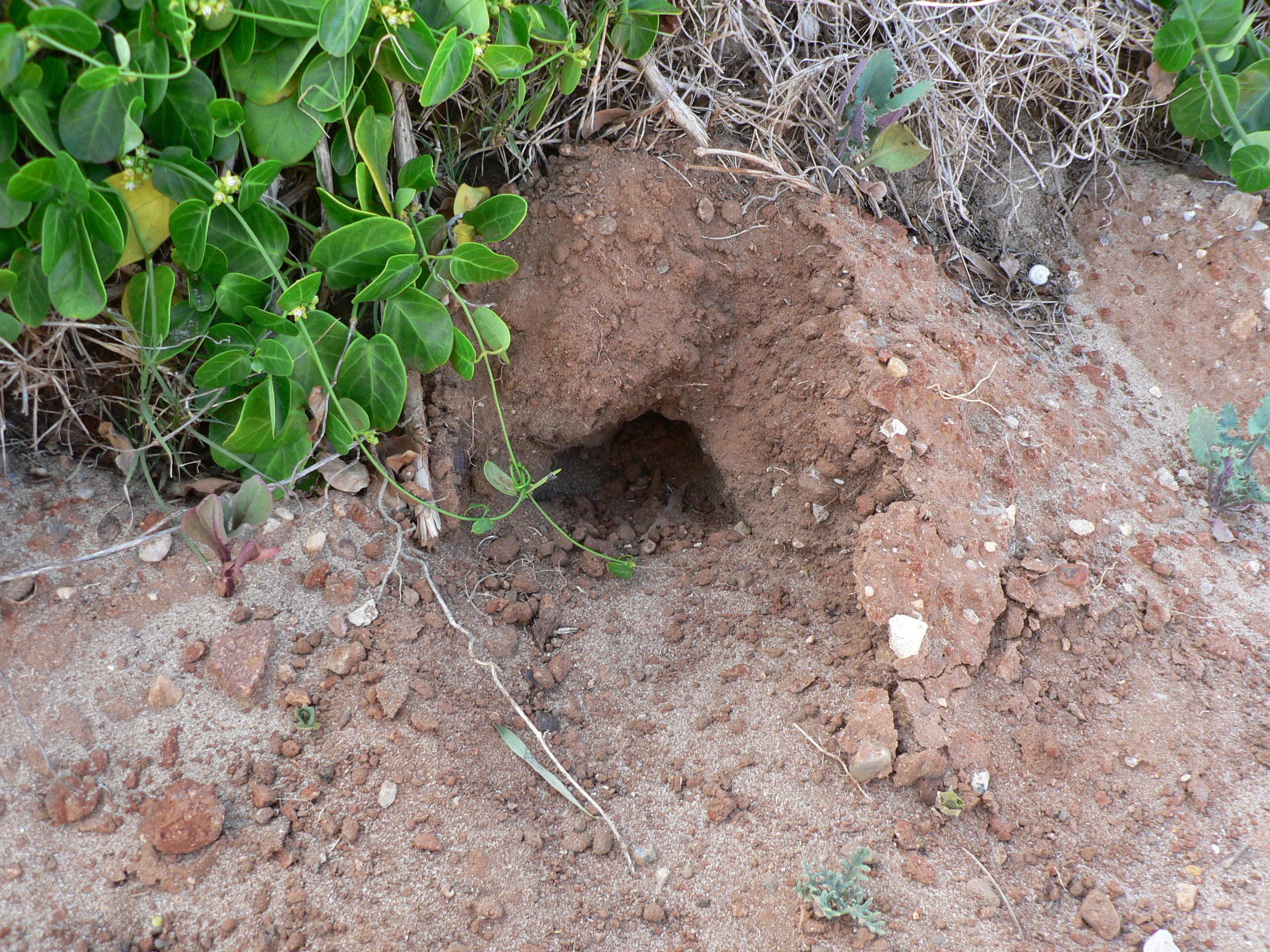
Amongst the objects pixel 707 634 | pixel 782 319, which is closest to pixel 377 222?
pixel 782 319

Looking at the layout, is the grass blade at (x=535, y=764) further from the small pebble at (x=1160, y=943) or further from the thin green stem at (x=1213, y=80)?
the thin green stem at (x=1213, y=80)

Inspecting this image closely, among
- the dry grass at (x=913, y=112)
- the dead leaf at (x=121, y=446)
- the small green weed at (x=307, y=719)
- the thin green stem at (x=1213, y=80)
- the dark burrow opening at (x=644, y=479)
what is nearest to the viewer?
the small green weed at (x=307, y=719)

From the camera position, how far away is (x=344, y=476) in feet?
5.62

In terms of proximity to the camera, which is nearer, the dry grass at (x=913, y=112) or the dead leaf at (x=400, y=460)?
the dead leaf at (x=400, y=460)

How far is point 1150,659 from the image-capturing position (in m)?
1.68

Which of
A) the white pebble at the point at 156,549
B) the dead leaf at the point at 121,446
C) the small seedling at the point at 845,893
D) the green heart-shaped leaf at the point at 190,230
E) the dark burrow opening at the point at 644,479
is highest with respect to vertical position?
the green heart-shaped leaf at the point at 190,230

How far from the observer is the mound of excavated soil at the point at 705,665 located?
4.51 feet

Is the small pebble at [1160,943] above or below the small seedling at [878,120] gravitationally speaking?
below

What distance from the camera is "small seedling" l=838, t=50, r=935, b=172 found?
76.0 inches

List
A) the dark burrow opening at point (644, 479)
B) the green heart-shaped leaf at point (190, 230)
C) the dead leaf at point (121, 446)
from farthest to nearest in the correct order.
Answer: the dark burrow opening at point (644, 479) → the dead leaf at point (121, 446) → the green heart-shaped leaf at point (190, 230)

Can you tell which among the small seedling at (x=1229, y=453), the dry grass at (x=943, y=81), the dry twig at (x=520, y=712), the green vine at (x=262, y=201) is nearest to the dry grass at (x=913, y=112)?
the dry grass at (x=943, y=81)

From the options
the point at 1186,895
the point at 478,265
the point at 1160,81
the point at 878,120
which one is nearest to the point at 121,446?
the point at 478,265

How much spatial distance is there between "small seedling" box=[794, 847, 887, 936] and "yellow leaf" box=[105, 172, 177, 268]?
1.57 m

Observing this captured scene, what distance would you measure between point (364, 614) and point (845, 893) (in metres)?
1.01
